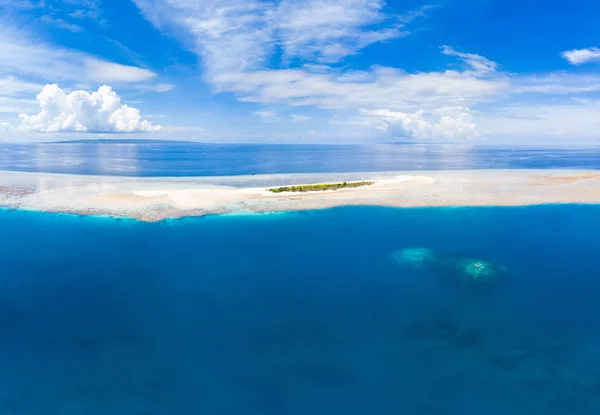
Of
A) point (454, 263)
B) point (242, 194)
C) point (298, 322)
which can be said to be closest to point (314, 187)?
point (242, 194)

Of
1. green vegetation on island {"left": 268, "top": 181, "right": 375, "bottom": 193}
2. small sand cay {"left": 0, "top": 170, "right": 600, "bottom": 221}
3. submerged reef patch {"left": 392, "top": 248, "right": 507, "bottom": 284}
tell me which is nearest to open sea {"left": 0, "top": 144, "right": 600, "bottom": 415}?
submerged reef patch {"left": 392, "top": 248, "right": 507, "bottom": 284}

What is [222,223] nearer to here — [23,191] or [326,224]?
[326,224]

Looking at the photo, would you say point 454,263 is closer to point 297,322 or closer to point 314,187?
point 297,322

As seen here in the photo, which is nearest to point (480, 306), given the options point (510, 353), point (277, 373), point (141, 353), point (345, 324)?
point (510, 353)

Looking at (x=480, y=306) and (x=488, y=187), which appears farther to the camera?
(x=488, y=187)

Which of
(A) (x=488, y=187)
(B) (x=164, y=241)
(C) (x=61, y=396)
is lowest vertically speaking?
(C) (x=61, y=396)

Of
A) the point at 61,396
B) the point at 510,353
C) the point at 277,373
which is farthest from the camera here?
the point at 510,353

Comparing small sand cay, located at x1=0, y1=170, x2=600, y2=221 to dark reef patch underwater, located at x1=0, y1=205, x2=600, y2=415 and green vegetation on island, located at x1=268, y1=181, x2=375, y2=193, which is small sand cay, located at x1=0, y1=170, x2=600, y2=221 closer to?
green vegetation on island, located at x1=268, y1=181, x2=375, y2=193
